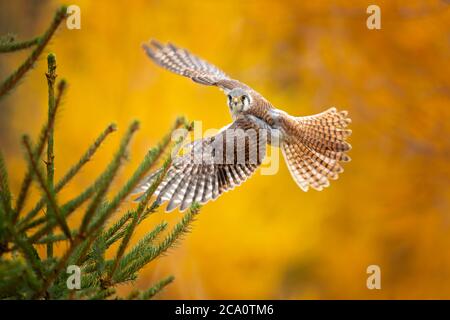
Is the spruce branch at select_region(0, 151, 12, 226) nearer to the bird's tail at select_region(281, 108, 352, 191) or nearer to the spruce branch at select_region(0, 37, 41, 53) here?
the spruce branch at select_region(0, 37, 41, 53)

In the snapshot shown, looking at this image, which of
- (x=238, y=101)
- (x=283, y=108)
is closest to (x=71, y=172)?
(x=238, y=101)

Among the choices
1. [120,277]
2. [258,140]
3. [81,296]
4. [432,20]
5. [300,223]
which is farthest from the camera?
[300,223]

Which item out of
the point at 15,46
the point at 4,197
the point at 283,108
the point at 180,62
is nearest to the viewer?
the point at 4,197

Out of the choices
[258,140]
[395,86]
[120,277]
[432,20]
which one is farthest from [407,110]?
[120,277]

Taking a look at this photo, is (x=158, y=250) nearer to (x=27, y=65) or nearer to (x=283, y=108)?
(x=27, y=65)

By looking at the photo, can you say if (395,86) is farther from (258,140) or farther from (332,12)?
(258,140)

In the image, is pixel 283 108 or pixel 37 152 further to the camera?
pixel 283 108

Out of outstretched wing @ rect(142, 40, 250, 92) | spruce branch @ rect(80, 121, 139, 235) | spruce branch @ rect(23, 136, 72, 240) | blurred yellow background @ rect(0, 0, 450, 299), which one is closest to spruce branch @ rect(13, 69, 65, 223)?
spruce branch @ rect(23, 136, 72, 240)
